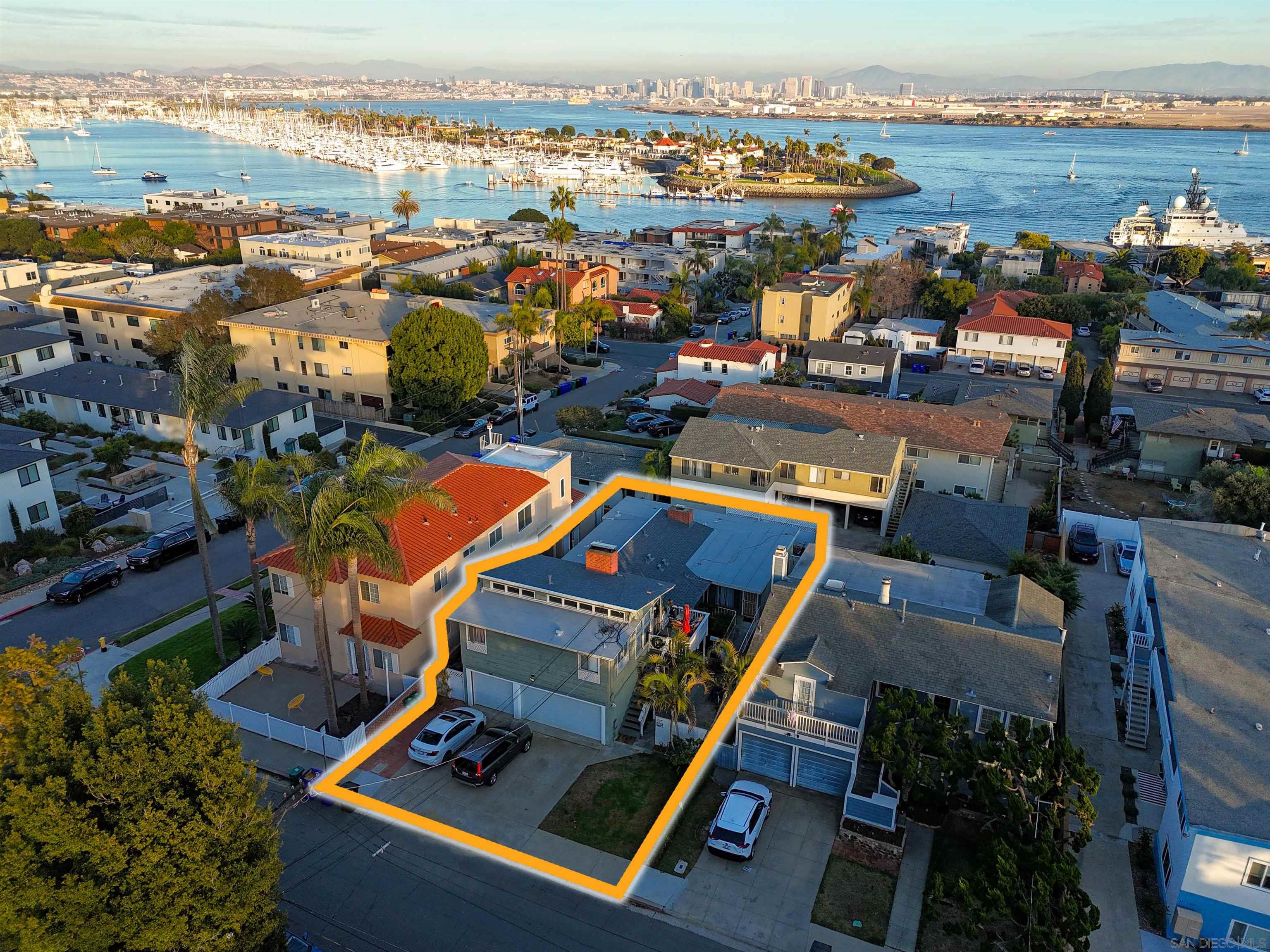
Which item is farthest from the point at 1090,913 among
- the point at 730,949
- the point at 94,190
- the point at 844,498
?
the point at 94,190

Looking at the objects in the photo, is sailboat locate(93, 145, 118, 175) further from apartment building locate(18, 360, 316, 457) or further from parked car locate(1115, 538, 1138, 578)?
parked car locate(1115, 538, 1138, 578)

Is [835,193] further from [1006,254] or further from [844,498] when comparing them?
[844,498]

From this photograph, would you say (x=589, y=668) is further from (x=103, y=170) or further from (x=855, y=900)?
(x=103, y=170)

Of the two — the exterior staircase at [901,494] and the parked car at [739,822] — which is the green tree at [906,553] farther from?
the parked car at [739,822]

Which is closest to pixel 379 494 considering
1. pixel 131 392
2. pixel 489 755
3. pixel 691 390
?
pixel 489 755

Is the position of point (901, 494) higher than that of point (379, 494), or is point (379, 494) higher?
point (379, 494)

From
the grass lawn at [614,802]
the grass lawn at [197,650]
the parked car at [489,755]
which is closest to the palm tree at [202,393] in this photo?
the grass lawn at [197,650]

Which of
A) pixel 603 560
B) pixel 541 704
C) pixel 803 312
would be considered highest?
pixel 603 560

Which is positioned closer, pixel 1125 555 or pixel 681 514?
pixel 681 514
